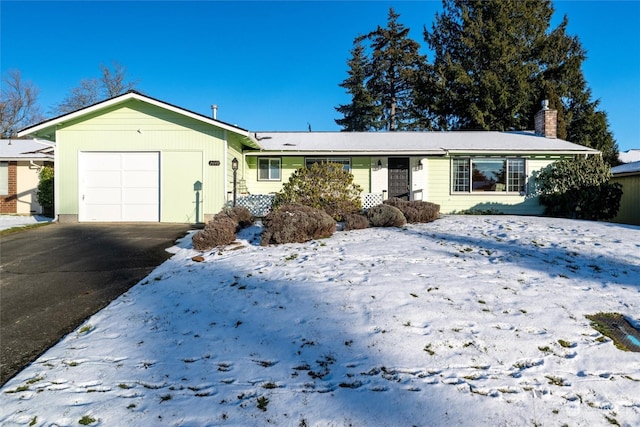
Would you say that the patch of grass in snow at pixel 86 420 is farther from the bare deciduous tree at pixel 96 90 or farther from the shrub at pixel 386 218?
the bare deciduous tree at pixel 96 90

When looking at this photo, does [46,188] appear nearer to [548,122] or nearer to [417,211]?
[417,211]

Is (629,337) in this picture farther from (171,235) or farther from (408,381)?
(171,235)

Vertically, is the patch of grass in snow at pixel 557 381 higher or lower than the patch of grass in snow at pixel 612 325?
lower

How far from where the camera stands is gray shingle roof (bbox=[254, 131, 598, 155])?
13.4m

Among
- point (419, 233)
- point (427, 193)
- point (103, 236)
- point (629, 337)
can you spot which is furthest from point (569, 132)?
point (103, 236)

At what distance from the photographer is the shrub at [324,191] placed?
361 inches

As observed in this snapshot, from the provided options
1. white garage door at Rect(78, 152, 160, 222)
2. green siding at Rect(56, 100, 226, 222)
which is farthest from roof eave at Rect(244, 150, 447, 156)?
white garage door at Rect(78, 152, 160, 222)

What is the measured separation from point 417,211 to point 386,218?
4.42 feet

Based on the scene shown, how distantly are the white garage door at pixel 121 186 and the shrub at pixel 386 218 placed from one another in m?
6.95

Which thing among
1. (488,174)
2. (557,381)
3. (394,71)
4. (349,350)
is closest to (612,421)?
(557,381)

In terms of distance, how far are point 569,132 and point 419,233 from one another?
23.9m

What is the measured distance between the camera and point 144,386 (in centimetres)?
292

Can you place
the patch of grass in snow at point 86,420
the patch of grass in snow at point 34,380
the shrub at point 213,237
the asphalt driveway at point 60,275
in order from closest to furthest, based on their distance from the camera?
the patch of grass in snow at point 86,420
the patch of grass in snow at point 34,380
the asphalt driveway at point 60,275
the shrub at point 213,237

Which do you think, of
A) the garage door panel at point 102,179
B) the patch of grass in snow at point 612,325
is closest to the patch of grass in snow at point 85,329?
the patch of grass in snow at point 612,325
